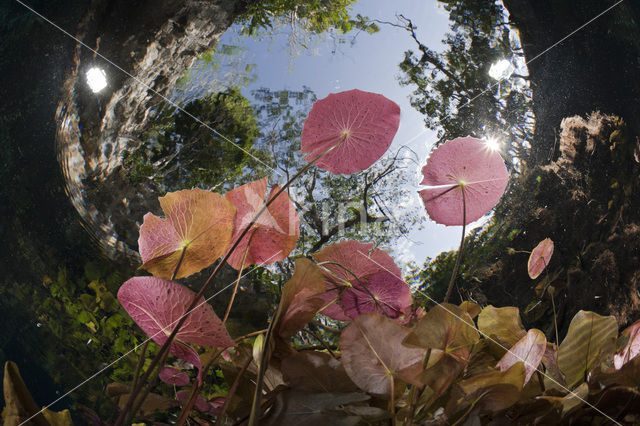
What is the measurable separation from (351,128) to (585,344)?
0.55 ft

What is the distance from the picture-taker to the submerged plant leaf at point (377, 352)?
17 centimetres

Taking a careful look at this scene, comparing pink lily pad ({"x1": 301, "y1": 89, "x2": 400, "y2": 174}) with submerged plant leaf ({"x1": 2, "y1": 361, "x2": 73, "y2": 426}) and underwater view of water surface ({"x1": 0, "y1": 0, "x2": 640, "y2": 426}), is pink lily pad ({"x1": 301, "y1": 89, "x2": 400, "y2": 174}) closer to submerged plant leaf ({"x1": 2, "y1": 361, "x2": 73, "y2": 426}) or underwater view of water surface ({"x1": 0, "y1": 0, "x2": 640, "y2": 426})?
underwater view of water surface ({"x1": 0, "y1": 0, "x2": 640, "y2": 426})

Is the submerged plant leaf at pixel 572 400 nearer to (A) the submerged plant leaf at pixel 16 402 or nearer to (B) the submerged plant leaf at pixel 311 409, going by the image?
(B) the submerged plant leaf at pixel 311 409

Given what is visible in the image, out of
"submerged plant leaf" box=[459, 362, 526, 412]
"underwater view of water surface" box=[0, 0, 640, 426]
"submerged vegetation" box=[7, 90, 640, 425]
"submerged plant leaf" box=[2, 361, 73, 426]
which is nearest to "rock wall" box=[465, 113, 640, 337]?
"underwater view of water surface" box=[0, 0, 640, 426]

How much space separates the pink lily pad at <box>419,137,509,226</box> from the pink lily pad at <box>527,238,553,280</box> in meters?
0.11

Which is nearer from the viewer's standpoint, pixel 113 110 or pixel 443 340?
pixel 443 340

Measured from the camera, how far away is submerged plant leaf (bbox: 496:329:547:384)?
18cm

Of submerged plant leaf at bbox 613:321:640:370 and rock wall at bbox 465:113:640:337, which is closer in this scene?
submerged plant leaf at bbox 613:321:640:370

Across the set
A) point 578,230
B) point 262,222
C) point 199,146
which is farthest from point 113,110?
point 578,230

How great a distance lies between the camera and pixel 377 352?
0.17 meters

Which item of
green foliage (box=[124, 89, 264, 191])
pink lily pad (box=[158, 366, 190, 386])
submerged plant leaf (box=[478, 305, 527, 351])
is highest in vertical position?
green foliage (box=[124, 89, 264, 191])

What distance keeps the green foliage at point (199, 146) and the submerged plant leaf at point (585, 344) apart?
24 centimetres

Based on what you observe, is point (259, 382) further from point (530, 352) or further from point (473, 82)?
point (473, 82)

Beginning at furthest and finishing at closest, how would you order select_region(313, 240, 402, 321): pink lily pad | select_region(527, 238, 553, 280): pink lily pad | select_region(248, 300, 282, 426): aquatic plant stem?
select_region(527, 238, 553, 280): pink lily pad < select_region(313, 240, 402, 321): pink lily pad < select_region(248, 300, 282, 426): aquatic plant stem
